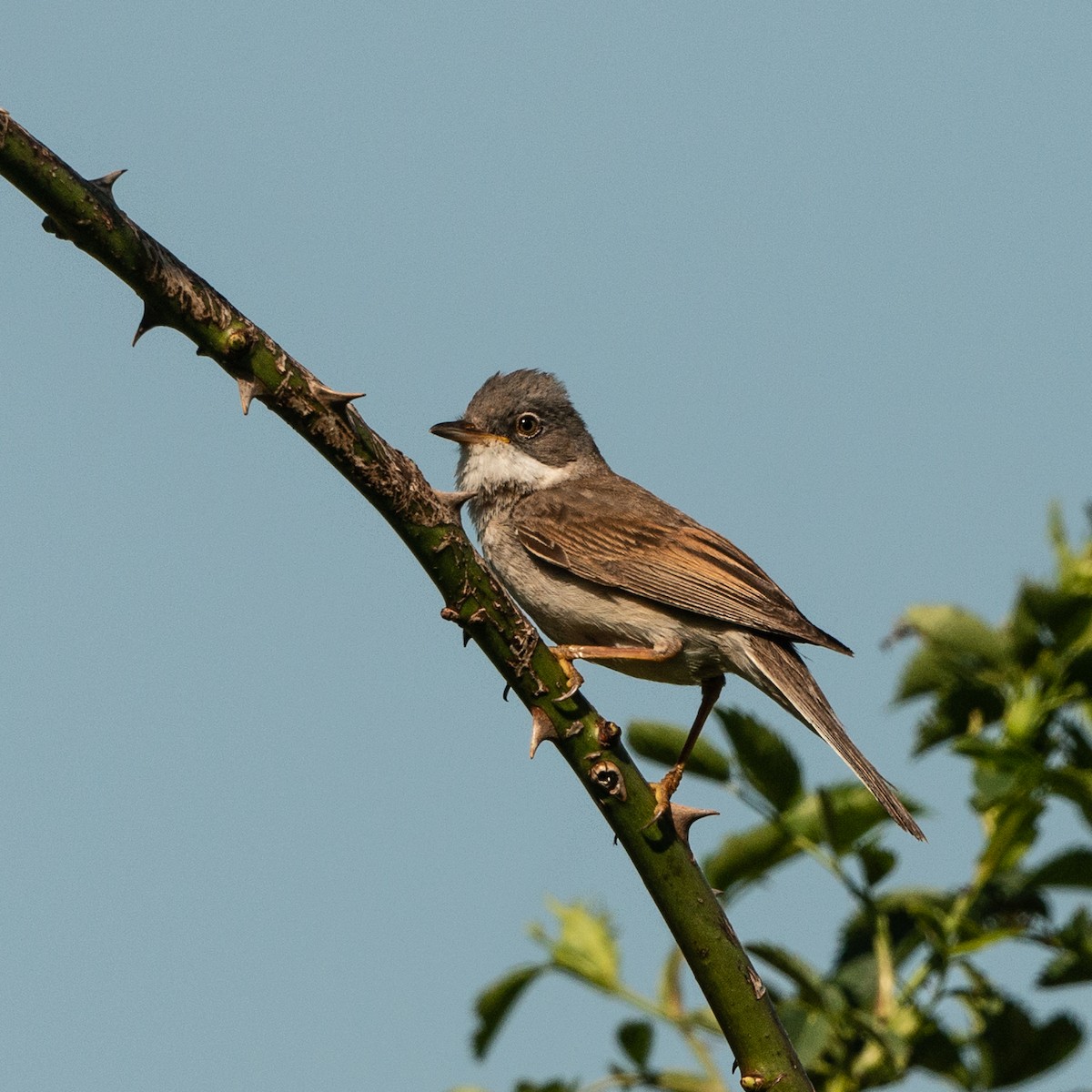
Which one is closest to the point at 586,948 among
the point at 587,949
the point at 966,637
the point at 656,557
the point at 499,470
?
the point at 587,949

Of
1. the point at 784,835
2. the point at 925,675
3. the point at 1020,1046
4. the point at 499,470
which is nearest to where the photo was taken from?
the point at 1020,1046

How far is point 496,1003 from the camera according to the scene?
14.5 feet

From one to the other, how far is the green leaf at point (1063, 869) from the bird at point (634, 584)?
0.92 meters

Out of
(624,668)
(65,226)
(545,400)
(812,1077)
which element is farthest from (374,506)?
(545,400)

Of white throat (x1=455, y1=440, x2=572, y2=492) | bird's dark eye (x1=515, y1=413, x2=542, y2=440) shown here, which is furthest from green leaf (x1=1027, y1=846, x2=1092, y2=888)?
bird's dark eye (x1=515, y1=413, x2=542, y2=440)

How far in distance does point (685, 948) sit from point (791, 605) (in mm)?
3083

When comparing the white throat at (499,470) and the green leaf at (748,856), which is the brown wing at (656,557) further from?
the green leaf at (748,856)

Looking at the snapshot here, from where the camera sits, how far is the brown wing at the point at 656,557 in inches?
231

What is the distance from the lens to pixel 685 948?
10.4ft

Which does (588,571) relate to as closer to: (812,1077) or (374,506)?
(812,1077)

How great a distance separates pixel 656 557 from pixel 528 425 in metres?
1.30

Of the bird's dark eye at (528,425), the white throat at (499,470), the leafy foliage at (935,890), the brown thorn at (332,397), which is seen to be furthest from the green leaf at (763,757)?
the bird's dark eye at (528,425)

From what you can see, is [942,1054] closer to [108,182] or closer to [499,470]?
[108,182]

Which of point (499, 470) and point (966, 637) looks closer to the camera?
point (966, 637)
